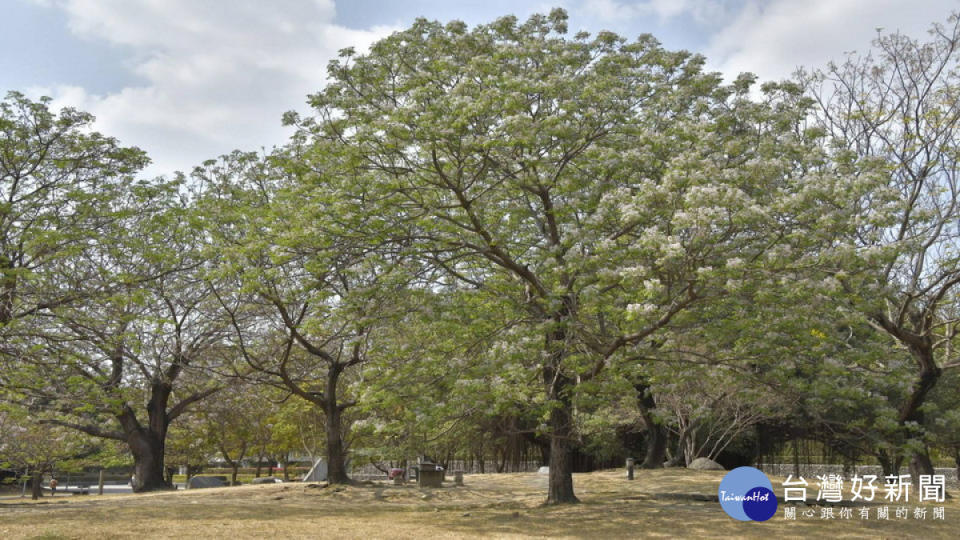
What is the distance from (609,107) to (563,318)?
382 cm

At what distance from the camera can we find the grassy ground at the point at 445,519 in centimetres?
1045

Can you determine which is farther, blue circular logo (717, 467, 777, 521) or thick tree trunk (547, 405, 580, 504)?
thick tree trunk (547, 405, 580, 504)

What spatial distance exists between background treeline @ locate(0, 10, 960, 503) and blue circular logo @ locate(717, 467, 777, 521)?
177 cm

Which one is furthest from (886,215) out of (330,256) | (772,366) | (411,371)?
(330,256)

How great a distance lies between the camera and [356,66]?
43.0 feet

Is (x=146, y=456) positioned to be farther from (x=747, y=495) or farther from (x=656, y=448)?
(x=747, y=495)

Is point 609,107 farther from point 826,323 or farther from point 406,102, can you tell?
point 826,323

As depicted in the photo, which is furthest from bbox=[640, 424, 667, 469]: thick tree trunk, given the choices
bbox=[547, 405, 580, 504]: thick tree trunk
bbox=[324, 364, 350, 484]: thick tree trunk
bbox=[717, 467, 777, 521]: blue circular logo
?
bbox=[717, 467, 777, 521]: blue circular logo

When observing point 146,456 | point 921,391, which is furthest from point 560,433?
point 146,456

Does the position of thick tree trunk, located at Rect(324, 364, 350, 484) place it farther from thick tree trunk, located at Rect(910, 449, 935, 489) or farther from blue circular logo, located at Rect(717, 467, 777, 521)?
thick tree trunk, located at Rect(910, 449, 935, 489)

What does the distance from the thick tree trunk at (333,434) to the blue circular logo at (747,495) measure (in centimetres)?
1173

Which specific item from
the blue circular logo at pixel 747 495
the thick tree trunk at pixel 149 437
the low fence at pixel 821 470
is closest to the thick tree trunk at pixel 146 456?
the thick tree trunk at pixel 149 437

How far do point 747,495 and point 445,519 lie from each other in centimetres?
509

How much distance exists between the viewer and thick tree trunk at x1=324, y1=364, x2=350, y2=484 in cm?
2023
